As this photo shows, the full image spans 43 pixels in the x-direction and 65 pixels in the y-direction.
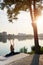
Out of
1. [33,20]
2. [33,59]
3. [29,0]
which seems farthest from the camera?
[33,20]

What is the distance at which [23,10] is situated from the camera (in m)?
17.4

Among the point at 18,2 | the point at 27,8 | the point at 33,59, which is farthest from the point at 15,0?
the point at 33,59

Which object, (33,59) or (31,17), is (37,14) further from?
(33,59)

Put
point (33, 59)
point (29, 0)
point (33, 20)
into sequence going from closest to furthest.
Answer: point (33, 59)
point (29, 0)
point (33, 20)

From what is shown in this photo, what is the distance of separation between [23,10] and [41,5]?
4.81 ft

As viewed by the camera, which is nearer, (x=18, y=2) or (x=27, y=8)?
(x=18, y=2)

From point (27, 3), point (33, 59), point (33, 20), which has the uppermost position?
point (27, 3)

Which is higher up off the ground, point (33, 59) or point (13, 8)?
point (13, 8)

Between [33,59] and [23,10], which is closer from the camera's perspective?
[33,59]

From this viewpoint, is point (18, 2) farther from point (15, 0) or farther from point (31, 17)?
point (31, 17)

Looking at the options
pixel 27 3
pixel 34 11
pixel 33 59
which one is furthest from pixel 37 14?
pixel 33 59

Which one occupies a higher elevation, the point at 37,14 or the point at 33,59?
the point at 37,14

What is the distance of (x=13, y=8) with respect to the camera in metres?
16.4

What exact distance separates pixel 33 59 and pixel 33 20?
341 cm
